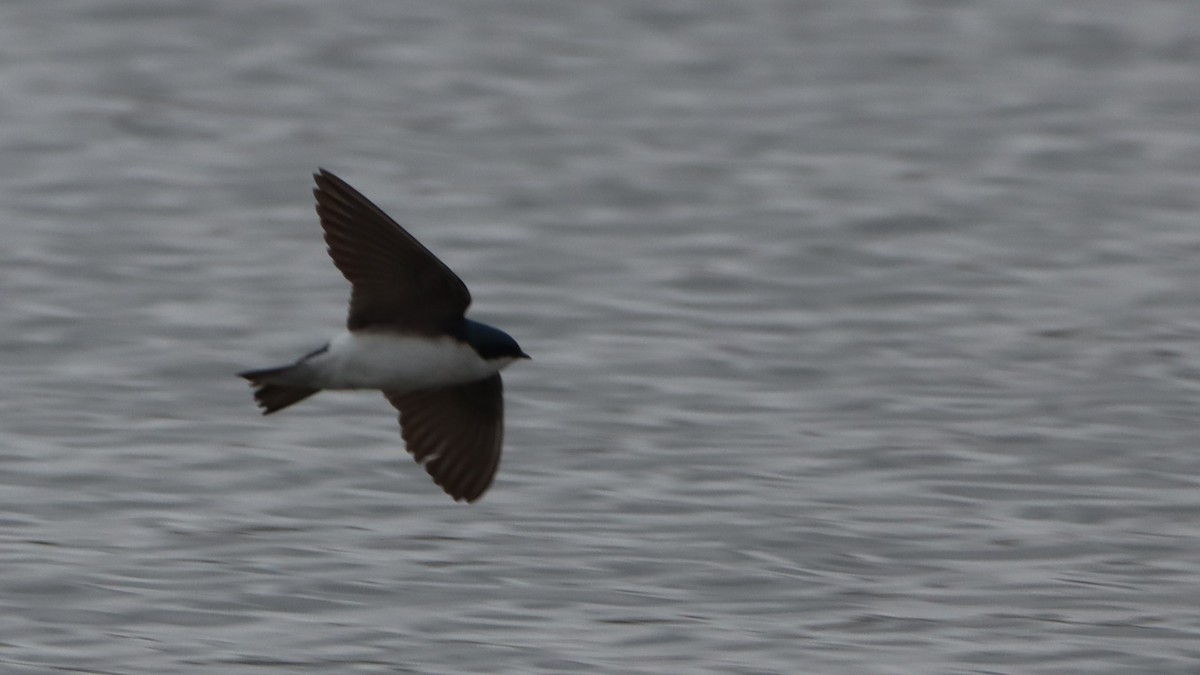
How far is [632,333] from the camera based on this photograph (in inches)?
350

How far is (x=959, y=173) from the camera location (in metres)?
11.6

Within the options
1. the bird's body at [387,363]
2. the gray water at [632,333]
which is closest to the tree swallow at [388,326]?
the bird's body at [387,363]

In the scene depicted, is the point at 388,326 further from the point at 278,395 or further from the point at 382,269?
the point at 278,395

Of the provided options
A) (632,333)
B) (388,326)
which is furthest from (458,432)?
(632,333)

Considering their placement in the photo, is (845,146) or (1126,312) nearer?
(1126,312)

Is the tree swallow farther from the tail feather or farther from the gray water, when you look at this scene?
the gray water

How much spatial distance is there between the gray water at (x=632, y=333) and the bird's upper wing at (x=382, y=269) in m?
0.85

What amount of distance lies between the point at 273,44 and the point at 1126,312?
624cm

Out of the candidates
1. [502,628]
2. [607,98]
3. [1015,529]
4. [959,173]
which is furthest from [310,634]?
[607,98]

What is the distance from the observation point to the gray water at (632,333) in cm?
616

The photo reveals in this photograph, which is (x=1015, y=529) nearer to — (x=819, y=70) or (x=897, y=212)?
(x=897, y=212)

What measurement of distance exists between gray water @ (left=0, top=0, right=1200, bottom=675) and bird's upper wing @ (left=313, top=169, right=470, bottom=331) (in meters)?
0.85

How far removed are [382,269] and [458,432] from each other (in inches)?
18.4

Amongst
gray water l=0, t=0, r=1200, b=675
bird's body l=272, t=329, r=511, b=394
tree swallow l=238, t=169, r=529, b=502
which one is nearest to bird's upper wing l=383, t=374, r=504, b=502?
tree swallow l=238, t=169, r=529, b=502
